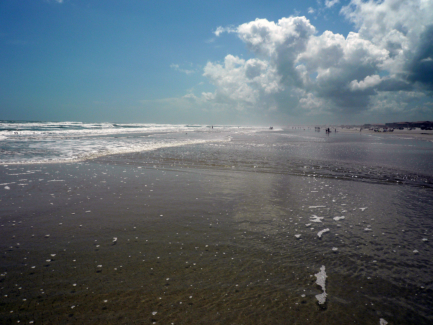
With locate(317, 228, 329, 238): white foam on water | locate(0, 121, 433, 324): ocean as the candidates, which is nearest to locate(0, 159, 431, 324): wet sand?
locate(0, 121, 433, 324): ocean

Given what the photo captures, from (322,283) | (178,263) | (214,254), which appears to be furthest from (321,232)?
(178,263)

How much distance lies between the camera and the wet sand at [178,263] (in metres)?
4.13

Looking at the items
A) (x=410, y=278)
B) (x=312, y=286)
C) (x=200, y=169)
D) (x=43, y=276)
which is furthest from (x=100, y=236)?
(x=200, y=169)

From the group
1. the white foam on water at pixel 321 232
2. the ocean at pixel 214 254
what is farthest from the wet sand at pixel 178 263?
the white foam on water at pixel 321 232

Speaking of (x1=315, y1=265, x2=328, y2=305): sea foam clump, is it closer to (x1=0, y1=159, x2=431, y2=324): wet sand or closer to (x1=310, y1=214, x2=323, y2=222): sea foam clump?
(x1=0, y1=159, x2=431, y2=324): wet sand

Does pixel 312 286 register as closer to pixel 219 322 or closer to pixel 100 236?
pixel 219 322

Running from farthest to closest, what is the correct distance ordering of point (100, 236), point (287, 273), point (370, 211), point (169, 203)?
point (169, 203) → point (370, 211) → point (100, 236) → point (287, 273)

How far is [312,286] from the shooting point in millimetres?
4742

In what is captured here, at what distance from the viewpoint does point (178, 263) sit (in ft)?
17.8

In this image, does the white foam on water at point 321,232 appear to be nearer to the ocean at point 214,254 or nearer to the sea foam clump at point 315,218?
the ocean at point 214,254

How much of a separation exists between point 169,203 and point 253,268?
4.99 metres

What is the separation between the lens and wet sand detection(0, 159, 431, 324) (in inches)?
163

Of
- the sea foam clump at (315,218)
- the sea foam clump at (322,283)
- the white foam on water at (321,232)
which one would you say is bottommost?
the sea foam clump at (322,283)

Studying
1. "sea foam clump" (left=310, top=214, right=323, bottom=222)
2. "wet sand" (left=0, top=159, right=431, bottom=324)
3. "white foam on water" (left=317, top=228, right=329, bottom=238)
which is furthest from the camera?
"sea foam clump" (left=310, top=214, right=323, bottom=222)
